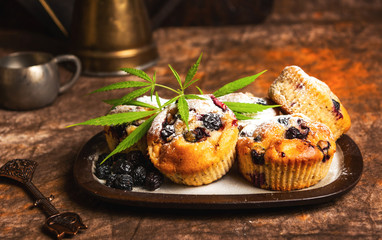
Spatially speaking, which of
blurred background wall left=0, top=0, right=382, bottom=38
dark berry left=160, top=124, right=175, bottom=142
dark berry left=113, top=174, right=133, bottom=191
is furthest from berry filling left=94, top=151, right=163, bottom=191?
blurred background wall left=0, top=0, right=382, bottom=38

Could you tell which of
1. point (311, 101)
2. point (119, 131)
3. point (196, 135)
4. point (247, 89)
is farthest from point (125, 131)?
point (247, 89)

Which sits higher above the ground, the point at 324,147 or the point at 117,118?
the point at 117,118

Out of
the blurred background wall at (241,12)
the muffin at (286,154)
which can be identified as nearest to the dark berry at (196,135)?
the muffin at (286,154)

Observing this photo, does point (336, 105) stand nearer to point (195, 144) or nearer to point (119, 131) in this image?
point (195, 144)

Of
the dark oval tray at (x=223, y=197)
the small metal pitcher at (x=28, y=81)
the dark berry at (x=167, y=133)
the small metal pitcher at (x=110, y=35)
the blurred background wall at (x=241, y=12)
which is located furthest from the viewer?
the blurred background wall at (x=241, y=12)

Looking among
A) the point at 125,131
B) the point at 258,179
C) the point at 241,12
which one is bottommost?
the point at 241,12

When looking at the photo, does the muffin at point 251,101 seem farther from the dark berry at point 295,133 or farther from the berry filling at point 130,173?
the berry filling at point 130,173
